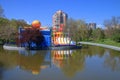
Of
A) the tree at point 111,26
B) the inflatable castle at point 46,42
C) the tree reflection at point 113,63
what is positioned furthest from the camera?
the tree at point 111,26

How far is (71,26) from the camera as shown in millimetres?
55219

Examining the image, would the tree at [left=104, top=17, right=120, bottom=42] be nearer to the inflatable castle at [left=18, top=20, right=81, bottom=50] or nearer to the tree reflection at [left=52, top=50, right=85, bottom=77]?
the inflatable castle at [left=18, top=20, right=81, bottom=50]

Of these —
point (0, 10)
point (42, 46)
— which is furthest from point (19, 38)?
point (0, 10)

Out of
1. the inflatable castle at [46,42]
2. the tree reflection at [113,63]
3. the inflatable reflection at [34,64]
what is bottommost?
the tree reflection at [113,63]

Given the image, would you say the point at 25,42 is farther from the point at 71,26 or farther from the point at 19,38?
the point at 71,26

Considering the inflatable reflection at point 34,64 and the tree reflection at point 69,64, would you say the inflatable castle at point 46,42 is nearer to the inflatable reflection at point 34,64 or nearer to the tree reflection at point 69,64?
the inflatable reflection at point 34,64

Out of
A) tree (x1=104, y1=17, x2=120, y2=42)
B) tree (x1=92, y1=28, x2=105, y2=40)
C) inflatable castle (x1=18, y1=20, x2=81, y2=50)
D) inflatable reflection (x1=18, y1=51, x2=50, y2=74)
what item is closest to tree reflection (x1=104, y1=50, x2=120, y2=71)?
inflatable reflection (x1=18, y1=51, x2=50, y2=74)

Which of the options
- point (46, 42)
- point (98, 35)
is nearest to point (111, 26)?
point (98, 35)

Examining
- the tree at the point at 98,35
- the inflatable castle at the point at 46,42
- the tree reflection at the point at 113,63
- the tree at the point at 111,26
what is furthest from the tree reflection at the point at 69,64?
the tree at the point at 98,35

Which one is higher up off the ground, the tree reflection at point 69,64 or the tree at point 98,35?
the tree at point 98,35

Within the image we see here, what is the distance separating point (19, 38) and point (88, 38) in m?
36.5

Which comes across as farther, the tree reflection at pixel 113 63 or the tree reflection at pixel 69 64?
the tree reflection at pixel 113 63

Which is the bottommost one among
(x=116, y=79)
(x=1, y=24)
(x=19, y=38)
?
(x=116, y=79)

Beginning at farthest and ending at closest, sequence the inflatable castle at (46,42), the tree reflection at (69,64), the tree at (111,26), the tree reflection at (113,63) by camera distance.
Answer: the tree at (111,26) → the inflatable castle at (46,42) → the tree reflection at (113,63) → the tree reflection at (69,64)
